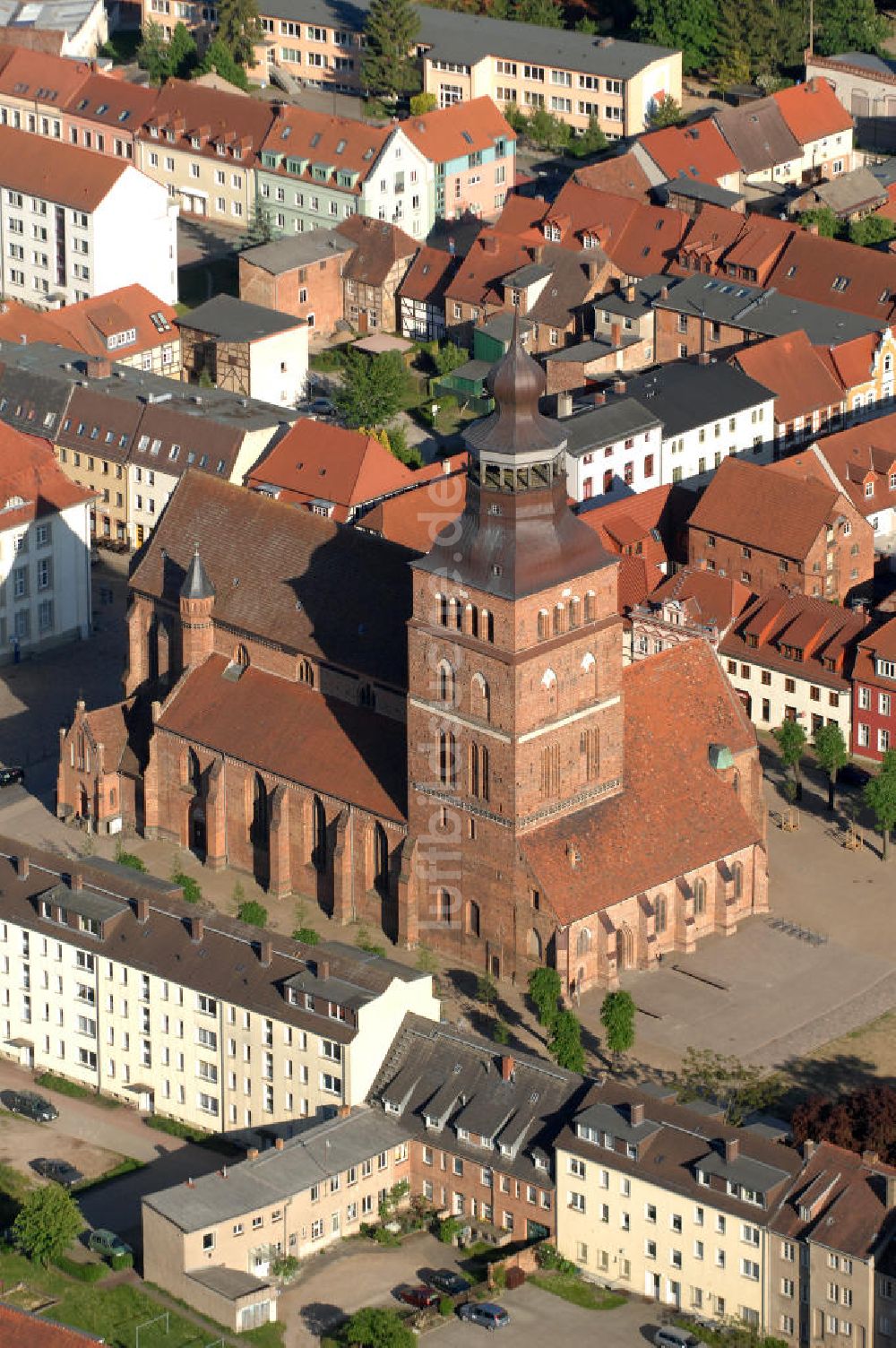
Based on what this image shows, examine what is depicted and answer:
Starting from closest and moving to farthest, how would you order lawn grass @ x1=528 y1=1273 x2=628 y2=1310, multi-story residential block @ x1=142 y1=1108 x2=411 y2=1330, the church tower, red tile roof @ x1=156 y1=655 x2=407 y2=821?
multi-story residential block @ x1=142 y1=1108 x2=411 y2=1330 → lawn grass @ x1=528 y1=1273 x2=628 y2=1310 → the church tower → red tile roof @ x1=156 y1=655 x2=407 y2=821

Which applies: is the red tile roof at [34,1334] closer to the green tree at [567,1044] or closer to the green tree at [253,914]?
the green tree at [567,1044]

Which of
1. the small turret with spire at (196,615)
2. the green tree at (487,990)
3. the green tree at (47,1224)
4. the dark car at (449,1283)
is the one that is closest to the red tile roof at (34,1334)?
the green tree at (47,1224)

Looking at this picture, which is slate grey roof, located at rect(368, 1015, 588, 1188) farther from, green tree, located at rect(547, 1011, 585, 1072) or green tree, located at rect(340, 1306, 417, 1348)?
green tree, located at rect(340, 1306, 417, 1348)

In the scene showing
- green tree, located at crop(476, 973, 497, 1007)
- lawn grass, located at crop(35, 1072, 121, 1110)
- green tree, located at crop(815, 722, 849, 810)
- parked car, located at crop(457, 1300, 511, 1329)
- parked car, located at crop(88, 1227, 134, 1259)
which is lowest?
lawn grass, located at crop(35, 1072, 121, 1110)

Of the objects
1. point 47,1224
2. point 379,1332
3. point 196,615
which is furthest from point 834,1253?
point 196,615

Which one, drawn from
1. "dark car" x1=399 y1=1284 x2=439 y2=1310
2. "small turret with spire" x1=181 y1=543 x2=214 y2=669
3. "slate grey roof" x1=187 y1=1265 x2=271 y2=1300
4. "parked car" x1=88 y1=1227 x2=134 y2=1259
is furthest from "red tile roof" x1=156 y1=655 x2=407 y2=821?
"slate grey roof" x1=187 y1=1265 x2=271 y2=1300

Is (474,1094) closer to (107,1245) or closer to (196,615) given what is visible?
(107,1245)

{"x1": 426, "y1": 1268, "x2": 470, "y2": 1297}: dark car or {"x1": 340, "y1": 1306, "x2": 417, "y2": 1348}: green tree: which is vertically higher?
{"x1": 340, "y1": 1306, "x2": 417, "y2": 1348}: green tree
